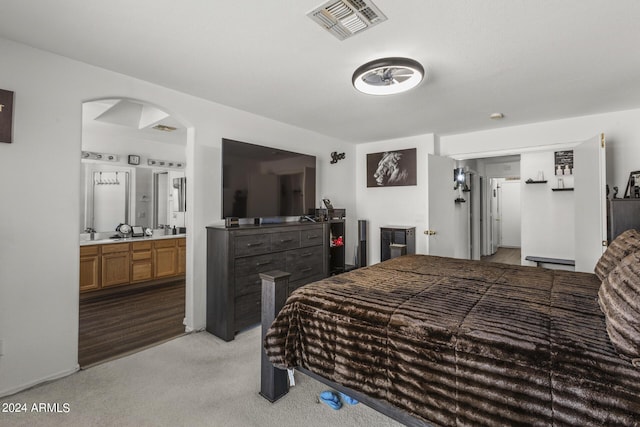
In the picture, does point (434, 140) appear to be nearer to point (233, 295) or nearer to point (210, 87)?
point (210, 87)

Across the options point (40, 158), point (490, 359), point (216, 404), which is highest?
point (40, 158)

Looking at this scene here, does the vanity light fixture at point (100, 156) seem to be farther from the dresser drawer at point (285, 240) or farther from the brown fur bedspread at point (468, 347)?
the brown fur bedspread at point (468, 347)

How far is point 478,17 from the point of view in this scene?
176cm

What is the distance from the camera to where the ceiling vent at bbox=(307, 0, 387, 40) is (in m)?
1.64

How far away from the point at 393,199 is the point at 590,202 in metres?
2.44

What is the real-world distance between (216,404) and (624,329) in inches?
83.7

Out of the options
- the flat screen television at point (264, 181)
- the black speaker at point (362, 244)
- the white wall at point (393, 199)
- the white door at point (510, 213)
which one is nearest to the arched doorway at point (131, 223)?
the flat screen television at point (264, 181)

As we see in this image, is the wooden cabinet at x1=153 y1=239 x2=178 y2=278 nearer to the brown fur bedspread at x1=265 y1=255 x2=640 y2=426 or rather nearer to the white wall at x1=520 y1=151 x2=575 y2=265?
the brown fur bedspread at x1=265 y1=255 x2=640 y2=426

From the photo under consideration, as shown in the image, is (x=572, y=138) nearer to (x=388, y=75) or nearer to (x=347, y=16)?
(x=388, y=75)

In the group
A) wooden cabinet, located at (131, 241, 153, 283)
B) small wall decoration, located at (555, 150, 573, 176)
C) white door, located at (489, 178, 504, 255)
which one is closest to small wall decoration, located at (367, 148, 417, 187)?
small wall decoration, located at (555, 150, 573, 176)

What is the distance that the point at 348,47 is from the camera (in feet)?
6.88

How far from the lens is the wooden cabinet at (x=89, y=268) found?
4020mm

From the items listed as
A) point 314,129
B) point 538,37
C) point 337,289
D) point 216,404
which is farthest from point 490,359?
point 314,129

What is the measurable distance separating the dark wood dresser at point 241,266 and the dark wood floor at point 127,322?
0.54m
